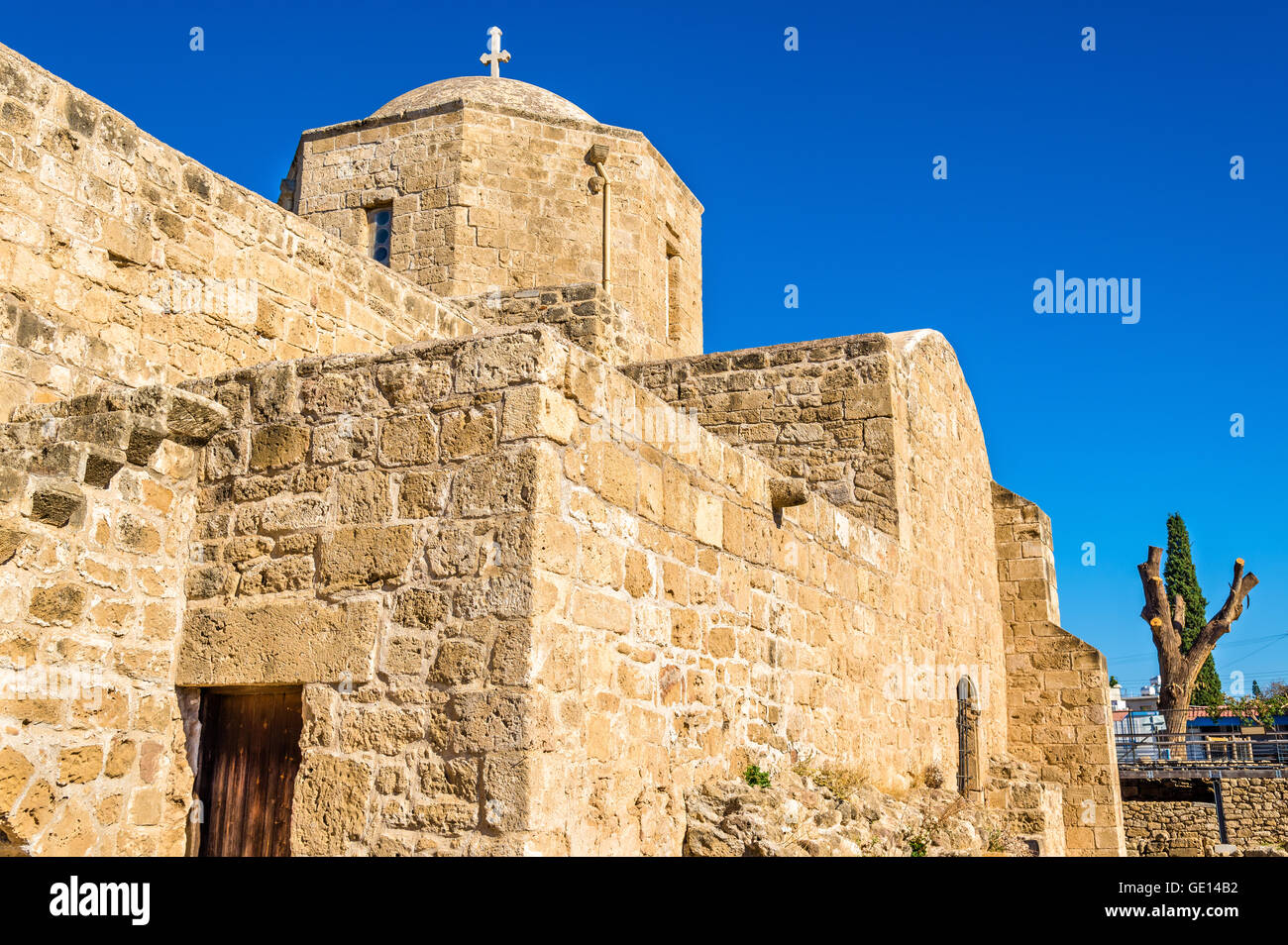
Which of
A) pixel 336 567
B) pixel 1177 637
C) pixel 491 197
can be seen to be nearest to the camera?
pixel 336 567

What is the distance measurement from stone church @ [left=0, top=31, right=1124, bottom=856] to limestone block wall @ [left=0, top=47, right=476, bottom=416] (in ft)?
0.06

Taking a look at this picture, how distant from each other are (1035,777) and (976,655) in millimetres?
1078

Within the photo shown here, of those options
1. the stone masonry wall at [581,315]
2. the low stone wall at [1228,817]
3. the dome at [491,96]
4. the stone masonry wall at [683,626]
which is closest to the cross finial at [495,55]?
the dome at [491,96]

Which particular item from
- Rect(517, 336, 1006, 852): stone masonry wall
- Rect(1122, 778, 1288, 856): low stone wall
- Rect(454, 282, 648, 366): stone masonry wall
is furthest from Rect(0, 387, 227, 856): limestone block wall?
Rect(1122, 778, 1288, 856): low stone wall

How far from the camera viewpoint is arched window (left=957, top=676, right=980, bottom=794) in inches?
354

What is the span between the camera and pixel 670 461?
5.12 meters

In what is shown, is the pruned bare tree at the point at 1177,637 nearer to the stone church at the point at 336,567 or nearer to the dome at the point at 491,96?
the dome at the point at 491,96

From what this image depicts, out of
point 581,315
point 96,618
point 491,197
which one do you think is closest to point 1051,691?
point 581,315

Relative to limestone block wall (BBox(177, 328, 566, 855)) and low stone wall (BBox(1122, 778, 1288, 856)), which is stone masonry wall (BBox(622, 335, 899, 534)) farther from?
low stone wall (BBox(1122, 778, 1288, 856))

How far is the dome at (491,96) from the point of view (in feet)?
41.4

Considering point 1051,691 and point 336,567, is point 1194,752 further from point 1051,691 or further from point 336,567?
point 336,567

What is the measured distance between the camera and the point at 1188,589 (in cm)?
3528

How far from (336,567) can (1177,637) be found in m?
21.2
